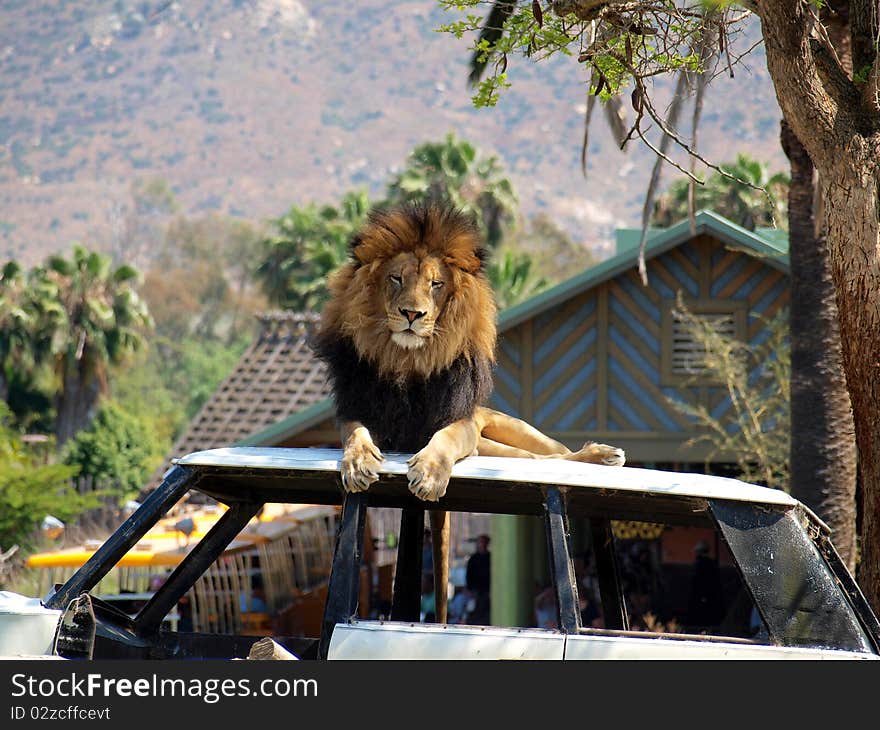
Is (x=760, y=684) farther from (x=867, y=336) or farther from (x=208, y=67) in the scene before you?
(x=208, y=67)

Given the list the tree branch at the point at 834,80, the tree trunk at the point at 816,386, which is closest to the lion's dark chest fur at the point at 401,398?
the tree branch at the point at 834,80

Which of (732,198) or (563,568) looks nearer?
(563,568)

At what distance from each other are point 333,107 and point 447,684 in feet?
488

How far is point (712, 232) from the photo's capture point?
1345 cm

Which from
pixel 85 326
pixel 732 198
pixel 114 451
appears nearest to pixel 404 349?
pixel 114 451

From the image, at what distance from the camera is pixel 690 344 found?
1424cm

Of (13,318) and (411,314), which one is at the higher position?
(13,318)

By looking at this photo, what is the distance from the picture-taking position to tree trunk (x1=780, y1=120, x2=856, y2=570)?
926 cm

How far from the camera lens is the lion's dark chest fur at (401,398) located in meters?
4.34

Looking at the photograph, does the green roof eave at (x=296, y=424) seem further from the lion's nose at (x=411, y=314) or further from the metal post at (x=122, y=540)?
the metal post at (x=122, y=540)

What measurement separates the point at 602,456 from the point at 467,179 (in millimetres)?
35946

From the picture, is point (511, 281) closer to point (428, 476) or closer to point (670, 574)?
point (670, 574)

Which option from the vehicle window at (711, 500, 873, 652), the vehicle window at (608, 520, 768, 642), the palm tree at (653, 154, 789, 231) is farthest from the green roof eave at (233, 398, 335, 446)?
the palm tree at (653, 154, 789, 231)

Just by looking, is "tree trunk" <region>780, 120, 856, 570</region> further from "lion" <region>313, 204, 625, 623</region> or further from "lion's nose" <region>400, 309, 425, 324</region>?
"lion's nose" <region>400, 309, 425, 324</region>
